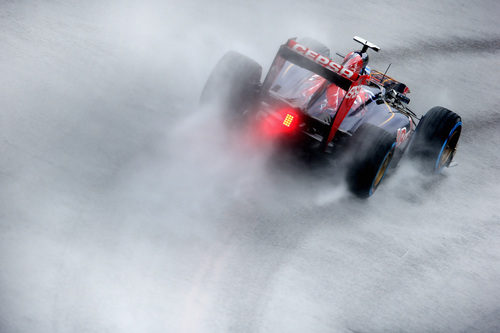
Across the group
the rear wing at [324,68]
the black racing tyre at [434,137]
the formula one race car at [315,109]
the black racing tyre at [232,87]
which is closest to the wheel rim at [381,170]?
the formula one race car at [315,109]

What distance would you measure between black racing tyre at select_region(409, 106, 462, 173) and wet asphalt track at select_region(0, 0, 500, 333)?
11.4 inches

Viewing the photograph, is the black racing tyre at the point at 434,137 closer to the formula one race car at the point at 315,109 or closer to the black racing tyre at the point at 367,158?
the formula one race car at the point at 315,109

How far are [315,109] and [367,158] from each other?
3.25 feet

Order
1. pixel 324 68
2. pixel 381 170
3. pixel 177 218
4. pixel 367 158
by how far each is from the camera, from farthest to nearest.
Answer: pixel 381 170, pixel 324 68, pixel 367 158, pixel 177 218

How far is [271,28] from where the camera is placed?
12336mm

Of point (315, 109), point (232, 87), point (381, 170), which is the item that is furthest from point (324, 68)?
point (381, 170)

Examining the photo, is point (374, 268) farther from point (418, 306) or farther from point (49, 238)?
point (49, 238)

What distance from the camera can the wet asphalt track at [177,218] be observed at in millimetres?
4297

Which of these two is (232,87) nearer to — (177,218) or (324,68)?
(324,68)

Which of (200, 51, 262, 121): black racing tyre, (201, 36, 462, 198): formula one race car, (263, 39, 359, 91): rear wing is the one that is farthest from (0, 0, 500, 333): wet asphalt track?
(263, 39, 359, 91): rear wing

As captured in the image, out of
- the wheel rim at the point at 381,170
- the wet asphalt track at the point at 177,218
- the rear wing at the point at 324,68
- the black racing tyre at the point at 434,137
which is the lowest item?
the wet asphalt track at the point at 177,218

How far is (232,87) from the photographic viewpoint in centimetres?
679

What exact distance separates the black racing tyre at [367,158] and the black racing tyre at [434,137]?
146 cm

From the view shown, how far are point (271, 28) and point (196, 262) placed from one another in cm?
859
